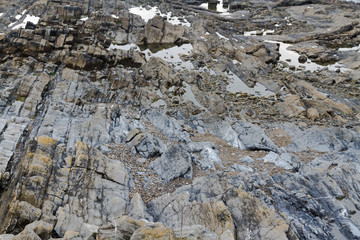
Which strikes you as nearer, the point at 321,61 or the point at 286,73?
the point at 286,73

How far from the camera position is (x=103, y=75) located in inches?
1215

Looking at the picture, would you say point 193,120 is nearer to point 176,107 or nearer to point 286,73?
point 176,107

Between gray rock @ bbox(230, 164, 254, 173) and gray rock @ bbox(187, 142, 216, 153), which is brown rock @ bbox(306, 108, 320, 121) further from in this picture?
gray rock @ bbox(230, 164, 254, 173)

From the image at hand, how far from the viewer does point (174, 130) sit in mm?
22750

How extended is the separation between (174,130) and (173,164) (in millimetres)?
6364

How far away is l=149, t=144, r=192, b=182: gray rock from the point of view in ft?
53.6

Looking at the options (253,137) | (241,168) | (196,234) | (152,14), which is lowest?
(253,137)

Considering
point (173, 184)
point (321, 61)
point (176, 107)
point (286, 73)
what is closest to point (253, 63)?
point (286, 73)

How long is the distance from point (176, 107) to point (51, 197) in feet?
53.8

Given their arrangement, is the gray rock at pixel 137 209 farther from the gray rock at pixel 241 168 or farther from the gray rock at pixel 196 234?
the gray rock at pixel 241 168

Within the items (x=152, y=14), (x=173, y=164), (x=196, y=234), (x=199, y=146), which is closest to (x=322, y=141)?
(x=199, y=146)

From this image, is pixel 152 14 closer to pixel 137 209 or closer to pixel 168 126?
pixel 168 126

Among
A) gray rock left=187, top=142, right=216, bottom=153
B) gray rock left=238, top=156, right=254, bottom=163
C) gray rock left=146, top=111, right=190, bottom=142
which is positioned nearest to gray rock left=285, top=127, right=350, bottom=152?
gray rock left=238, top=156, right=254, bottom=163

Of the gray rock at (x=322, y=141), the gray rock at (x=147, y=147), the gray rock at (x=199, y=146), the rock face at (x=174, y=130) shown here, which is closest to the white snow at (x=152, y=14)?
the rock face at (x=174, y=130)
